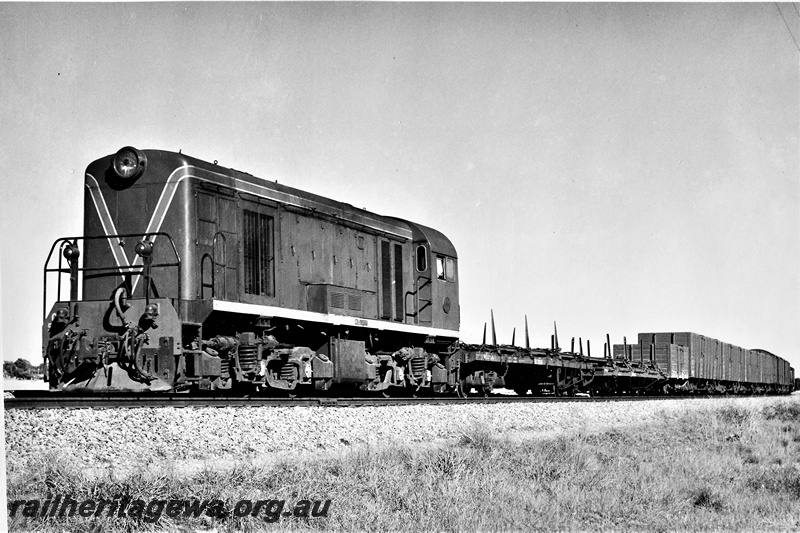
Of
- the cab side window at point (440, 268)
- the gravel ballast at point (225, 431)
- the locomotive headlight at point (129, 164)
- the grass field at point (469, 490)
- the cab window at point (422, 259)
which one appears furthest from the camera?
the cab side window at point (440, 268)

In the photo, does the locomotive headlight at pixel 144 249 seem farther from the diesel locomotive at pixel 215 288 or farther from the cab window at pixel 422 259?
the cab window at pixel 422 259

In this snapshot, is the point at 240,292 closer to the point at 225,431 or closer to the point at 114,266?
the point at 114,266

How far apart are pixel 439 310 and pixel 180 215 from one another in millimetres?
7780

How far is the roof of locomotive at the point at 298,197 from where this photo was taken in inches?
533

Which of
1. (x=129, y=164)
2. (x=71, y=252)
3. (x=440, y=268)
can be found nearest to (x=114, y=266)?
(x=71, y=252)

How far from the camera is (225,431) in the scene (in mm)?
10172

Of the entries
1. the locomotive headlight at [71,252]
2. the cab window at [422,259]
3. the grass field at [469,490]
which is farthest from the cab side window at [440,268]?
the locomotive headlight at [71,252]

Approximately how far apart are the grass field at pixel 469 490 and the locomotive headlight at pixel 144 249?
445cm

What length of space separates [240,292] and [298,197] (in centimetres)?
251

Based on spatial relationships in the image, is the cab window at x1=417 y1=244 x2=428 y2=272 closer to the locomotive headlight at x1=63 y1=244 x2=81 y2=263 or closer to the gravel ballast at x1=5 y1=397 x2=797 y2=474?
the gravel ballast at x1=5 y1=397 x2=797 y2=474

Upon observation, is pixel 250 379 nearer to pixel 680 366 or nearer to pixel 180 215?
pixel 180 215

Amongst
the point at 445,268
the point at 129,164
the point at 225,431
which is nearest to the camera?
the point at 225,431

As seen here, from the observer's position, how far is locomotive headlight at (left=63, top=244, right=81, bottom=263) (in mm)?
13109

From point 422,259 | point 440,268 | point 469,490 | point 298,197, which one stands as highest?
point 298,197
